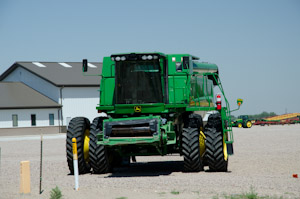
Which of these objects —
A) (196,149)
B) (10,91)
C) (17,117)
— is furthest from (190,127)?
(10,91)

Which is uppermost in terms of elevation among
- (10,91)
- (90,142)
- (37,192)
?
(10,91)

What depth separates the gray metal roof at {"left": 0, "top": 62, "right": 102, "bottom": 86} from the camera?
231ft

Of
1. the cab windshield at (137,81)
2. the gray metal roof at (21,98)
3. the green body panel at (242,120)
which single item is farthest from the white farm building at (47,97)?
the cab windshield at (137,81)

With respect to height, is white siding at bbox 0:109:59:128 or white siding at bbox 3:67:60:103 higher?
white siding at bbox 3:67:60:103

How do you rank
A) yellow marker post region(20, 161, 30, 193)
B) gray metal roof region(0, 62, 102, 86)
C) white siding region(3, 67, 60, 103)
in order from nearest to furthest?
yellow marker post region(20, 161, 30, 193) < white siding region(3, 67, 60, 103) < gray metal roof region(0, 62, 102, 86)

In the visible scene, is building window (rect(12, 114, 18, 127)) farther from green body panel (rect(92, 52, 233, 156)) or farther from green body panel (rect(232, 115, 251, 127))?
green body panel (rect(92, 52, 233, 156))

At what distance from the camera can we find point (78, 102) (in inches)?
2773

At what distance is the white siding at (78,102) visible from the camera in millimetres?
69562

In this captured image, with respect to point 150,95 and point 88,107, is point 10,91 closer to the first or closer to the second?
point 88,107

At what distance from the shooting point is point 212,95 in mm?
20172

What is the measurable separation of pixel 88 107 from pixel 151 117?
55.8m

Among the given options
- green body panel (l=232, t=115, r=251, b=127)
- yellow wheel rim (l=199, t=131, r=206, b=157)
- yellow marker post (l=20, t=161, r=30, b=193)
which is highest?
green body panel (l=232, t=115, r=251, b=127)

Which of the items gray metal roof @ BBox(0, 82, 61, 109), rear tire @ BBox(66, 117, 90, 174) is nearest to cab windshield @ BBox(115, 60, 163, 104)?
rear tire @ BBox(66, 117, 90, 174)

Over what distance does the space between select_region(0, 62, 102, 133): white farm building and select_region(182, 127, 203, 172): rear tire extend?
173ft
